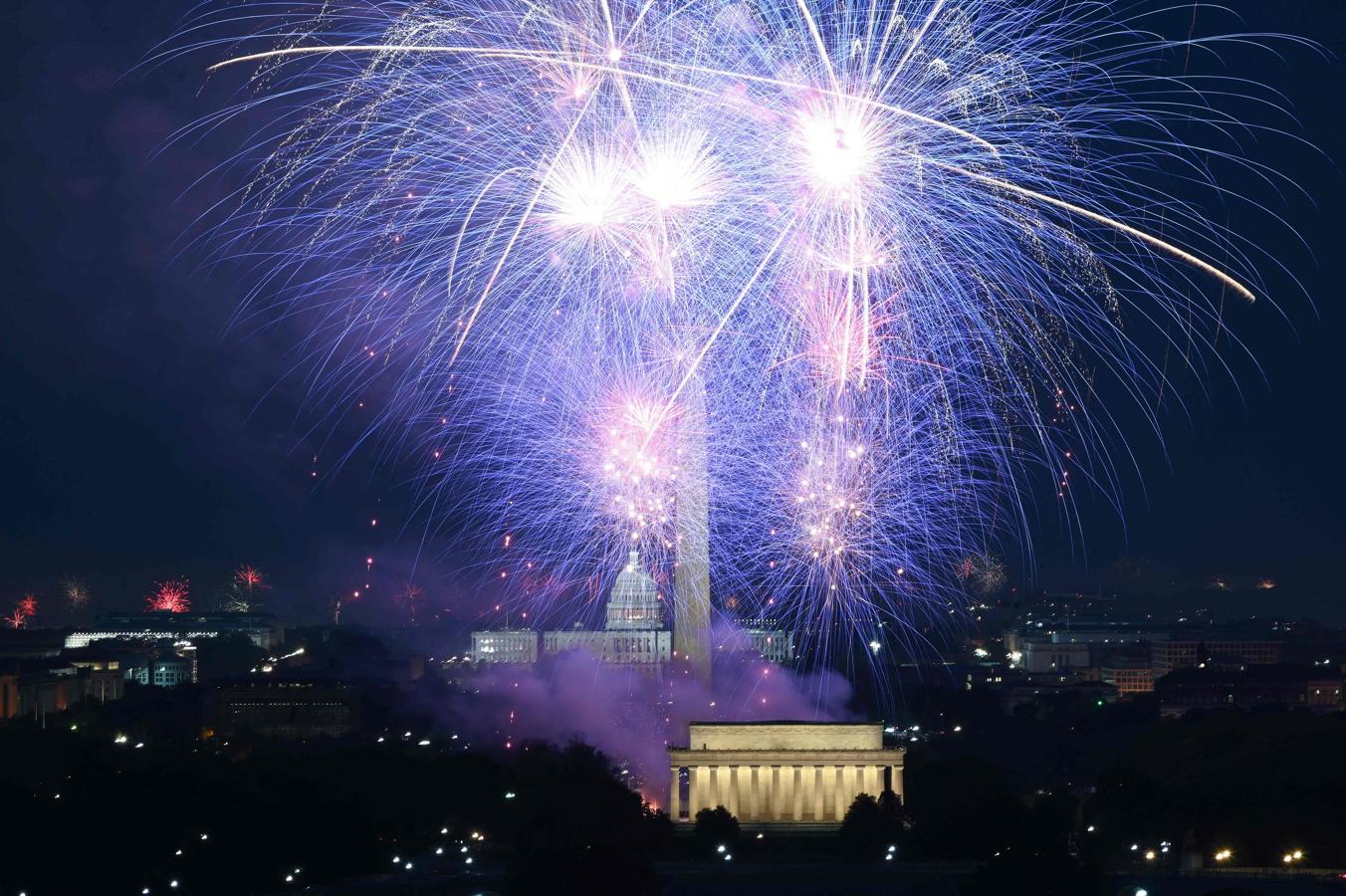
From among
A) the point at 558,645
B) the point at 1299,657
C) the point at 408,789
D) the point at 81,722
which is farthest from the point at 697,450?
the point at 1299,657

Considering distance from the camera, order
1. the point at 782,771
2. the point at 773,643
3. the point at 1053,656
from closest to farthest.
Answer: the point at 782,771 < the point at 773,643 < the point at 1053,656

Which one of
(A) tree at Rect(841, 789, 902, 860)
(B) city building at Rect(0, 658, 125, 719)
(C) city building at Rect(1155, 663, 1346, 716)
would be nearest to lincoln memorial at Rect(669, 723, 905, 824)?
(A) tree at Rect(841, 789, 902, 860)

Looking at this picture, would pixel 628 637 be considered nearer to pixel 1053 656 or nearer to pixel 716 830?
pixel 716 830

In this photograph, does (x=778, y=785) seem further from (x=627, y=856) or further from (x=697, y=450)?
(x=627, y=856)

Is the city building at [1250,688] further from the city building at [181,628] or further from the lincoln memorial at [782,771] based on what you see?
the city building at [181,628]

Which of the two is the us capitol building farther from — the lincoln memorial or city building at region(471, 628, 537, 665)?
the lincoln memorial

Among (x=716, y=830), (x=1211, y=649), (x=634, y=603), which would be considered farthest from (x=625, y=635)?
(x=1211, y=649)
